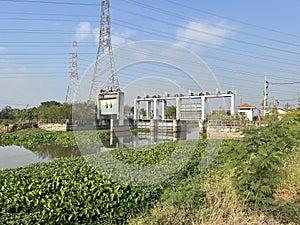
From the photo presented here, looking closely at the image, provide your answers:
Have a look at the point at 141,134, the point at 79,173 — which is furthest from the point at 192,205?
the point at 141,134

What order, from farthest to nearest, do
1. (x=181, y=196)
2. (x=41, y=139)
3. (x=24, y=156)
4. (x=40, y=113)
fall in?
1. (x=40, y=113)
2. (x=41, y=139)
3. (x=24, y=156)
4. (x=181, y=196)

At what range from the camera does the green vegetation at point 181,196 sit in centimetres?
314

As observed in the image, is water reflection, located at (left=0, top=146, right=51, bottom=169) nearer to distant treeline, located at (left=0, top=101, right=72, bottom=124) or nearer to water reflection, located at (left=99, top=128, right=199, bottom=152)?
water reflection, located at (left=99, top=128, right=199, bottom=152)

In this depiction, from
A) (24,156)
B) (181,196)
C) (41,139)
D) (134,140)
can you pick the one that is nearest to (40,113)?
(41,139)

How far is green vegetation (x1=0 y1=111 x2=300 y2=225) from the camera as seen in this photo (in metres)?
3.14

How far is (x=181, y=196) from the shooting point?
11.4 ft

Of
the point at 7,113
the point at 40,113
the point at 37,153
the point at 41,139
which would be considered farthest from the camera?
the point at 7,113

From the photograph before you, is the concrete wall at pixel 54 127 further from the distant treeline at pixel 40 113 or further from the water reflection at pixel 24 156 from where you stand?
the water reflection at pixel 24 156

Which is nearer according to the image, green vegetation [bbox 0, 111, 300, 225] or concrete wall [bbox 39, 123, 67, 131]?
green vegetation [bbox 0, 111, 300, 225]

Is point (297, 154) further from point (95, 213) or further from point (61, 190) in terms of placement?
point (61, 190)

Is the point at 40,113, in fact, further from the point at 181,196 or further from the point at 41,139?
the point at 181,196

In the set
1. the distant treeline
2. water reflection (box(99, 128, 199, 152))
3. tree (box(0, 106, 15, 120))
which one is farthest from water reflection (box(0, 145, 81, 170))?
tree (box(0, 106, 15, 120))

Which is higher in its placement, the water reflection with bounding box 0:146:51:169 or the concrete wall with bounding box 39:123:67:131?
the concrete wall with bounding box 39:123:67:131

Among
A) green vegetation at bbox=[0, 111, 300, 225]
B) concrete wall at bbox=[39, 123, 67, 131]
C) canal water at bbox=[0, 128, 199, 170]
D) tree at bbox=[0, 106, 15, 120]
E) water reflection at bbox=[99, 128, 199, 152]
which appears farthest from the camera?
tree at bbox=[0, 106, 15, 120]
